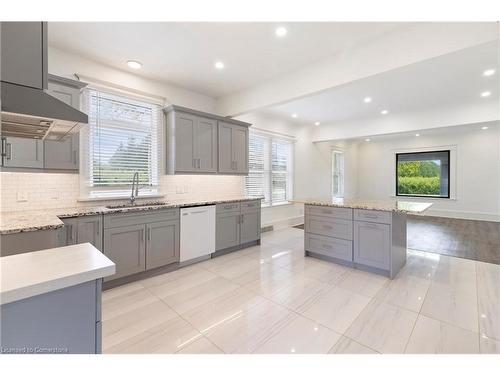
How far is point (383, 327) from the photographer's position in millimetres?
1998

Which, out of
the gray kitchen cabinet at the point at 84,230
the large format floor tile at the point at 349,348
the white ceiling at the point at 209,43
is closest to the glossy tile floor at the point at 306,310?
the large format floor tile at the point at 349,348

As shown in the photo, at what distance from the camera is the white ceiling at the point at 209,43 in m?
2.43

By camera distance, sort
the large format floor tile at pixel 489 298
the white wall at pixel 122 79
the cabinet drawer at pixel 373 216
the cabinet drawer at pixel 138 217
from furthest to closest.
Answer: the cabinet drawer at pixel 373 216 < the white wall at pixel 122 79 < the cabinet drawer at pixel 138 217 < the large format floor tile at pixel 489 298

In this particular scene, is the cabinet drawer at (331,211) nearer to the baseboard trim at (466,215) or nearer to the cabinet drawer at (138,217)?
the cabinet drawer at (138,217)

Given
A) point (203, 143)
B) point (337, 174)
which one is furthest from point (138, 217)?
point (337, 174)

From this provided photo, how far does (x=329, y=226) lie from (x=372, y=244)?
2.01 feet

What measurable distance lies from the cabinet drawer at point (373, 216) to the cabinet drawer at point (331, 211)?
109 mm

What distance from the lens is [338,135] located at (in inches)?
249

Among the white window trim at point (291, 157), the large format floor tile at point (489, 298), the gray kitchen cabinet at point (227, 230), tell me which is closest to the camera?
the large format floor tile at point (489, 298)

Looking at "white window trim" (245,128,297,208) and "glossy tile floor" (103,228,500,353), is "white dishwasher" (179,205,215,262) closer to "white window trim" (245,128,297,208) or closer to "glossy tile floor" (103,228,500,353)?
"glossy tile floor" (103,228,500,353)

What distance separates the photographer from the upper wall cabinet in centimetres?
365

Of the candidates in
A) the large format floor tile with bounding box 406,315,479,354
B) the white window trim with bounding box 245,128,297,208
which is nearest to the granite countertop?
the large format floor tile with bounding box 406,315,479,354
